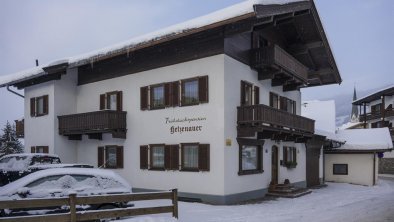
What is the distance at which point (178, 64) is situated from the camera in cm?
1725

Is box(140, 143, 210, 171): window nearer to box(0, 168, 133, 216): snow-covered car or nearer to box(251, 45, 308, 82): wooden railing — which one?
box(251, 45, 308, 82): wooden railing

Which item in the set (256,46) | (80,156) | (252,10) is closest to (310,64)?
(256,46)

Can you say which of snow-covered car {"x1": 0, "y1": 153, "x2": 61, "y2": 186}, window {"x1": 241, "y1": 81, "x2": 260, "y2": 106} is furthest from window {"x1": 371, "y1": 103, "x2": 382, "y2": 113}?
snow-covered car {"x1": 0, "y1": 153, "x2": 61, "y2": 186}

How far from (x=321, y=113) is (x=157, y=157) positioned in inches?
872

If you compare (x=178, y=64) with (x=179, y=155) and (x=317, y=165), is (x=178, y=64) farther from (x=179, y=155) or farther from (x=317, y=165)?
(x=317, y=165)

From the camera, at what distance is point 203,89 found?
1614cm

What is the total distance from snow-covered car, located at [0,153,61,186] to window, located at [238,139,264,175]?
827cm

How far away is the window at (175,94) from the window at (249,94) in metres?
1.86

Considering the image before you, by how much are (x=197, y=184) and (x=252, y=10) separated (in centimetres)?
749

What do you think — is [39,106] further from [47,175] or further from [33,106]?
[47,175]

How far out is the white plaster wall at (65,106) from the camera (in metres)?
21.9

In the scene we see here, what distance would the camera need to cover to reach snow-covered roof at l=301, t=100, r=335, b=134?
33.5 metres

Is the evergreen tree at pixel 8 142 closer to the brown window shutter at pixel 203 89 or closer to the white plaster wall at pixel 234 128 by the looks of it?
the brown window shutter at pixel 203 89

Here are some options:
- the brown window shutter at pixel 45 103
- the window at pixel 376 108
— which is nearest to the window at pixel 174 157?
the brown window shutter at pixel 45 103
